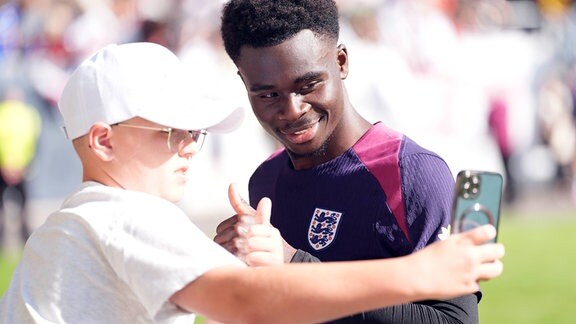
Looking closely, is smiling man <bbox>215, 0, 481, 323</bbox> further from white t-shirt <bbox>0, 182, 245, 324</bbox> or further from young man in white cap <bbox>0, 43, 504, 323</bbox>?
white t-shirt <bbox>0, 182, 245, 324</bbox>

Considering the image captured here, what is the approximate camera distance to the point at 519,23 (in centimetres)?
1861

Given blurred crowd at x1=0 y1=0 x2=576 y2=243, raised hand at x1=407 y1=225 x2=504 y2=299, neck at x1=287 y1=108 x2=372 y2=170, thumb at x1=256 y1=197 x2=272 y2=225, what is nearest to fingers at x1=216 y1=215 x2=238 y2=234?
thumb at x1=256 y1=197 x2=272 y2=225

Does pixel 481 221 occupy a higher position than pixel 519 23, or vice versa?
pixel 481 221

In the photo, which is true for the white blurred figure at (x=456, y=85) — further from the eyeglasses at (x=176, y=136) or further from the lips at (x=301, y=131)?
the eyeglasses at (x=176, y=136)

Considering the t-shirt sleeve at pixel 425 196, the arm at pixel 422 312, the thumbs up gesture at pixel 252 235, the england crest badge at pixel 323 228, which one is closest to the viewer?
the thumbs up gesture at pixel 252 235

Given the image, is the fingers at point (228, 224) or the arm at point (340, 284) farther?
the fingers at point (228, 224)

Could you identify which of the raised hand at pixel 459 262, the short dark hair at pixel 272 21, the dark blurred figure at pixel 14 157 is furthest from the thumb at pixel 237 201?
the dark blurred figure at pixel 14 157

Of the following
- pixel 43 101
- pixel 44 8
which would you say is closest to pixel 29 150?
pixel 43 101

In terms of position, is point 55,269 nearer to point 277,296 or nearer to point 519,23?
point 277,296

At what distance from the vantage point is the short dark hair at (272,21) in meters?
3.32

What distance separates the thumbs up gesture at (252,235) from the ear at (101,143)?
37cm

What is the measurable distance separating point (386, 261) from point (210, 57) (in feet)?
44.0

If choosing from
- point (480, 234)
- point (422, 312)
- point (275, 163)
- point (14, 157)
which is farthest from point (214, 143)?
point (480, 234)

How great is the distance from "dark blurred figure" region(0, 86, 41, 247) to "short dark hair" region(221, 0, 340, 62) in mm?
10430
